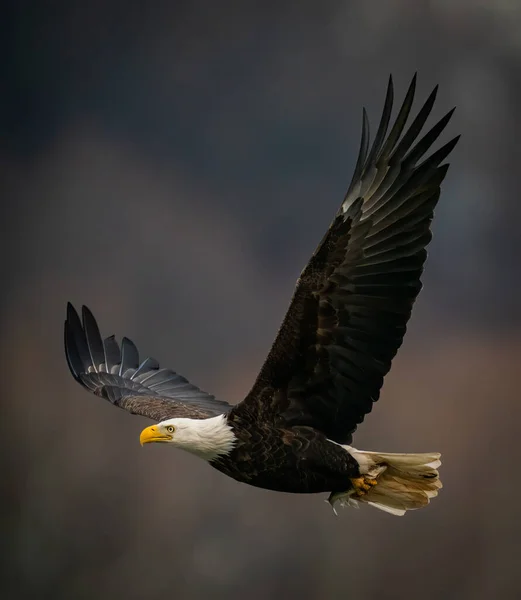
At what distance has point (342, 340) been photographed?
6801 mm

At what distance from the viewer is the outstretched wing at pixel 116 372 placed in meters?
9.01

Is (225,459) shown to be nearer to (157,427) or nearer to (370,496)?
(157,427)

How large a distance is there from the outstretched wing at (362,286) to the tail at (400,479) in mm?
464

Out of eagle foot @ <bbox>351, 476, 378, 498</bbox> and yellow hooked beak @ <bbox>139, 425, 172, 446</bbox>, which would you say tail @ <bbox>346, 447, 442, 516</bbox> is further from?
yellow hooked beak @ <bbox>139, 425, 172, 446</bbox>

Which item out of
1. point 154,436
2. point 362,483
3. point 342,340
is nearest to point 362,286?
point 342,340

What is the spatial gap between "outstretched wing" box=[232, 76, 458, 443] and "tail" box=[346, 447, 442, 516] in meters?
0.46

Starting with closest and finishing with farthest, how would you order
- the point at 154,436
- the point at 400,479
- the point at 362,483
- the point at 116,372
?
the point at 154,436
the point at 362,483
the point at 400,479
the point at 116,372

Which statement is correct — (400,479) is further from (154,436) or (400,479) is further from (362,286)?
(154,436)

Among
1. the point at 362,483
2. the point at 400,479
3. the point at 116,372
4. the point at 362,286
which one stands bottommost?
the point at 362,483

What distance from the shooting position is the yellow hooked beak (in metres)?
6.84

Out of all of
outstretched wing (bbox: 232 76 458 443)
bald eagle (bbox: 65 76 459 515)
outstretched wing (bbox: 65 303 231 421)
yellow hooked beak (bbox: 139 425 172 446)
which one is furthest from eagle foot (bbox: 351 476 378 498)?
outstretched wing (bbox: 65 303 231 421)

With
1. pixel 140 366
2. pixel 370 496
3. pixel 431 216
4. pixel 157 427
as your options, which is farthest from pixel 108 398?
pixel 431 216

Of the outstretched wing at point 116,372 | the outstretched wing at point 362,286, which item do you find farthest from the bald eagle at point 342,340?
the outstretched wing at point 116,372

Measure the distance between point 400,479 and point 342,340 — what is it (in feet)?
3.41
